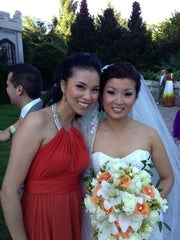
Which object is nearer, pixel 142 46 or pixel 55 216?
pixel 55 216

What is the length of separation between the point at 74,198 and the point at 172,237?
5.11ft

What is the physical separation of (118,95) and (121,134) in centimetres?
48

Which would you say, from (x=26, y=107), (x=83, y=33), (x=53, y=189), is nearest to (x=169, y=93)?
(x=26, y=107)

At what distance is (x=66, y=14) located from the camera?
166 feet

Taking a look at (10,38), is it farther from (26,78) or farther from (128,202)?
(128,202)

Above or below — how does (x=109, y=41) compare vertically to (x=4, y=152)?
above

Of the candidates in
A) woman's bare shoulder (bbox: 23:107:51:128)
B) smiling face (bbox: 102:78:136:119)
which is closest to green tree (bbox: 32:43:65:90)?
smiling face (bbox: 102:78:136:119)

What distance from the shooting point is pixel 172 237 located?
2.80 meters

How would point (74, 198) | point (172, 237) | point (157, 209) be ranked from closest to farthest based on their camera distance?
point (157, 209) < point (74, 198) < point (172, 237)

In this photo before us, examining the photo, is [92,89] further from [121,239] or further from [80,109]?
[121,239]

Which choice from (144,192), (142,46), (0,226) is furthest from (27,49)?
(144,192)

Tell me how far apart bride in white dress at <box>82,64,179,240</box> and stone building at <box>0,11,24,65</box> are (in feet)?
60.5

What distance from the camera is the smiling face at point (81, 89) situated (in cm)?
193

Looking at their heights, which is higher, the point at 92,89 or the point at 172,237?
the point at 92,89
